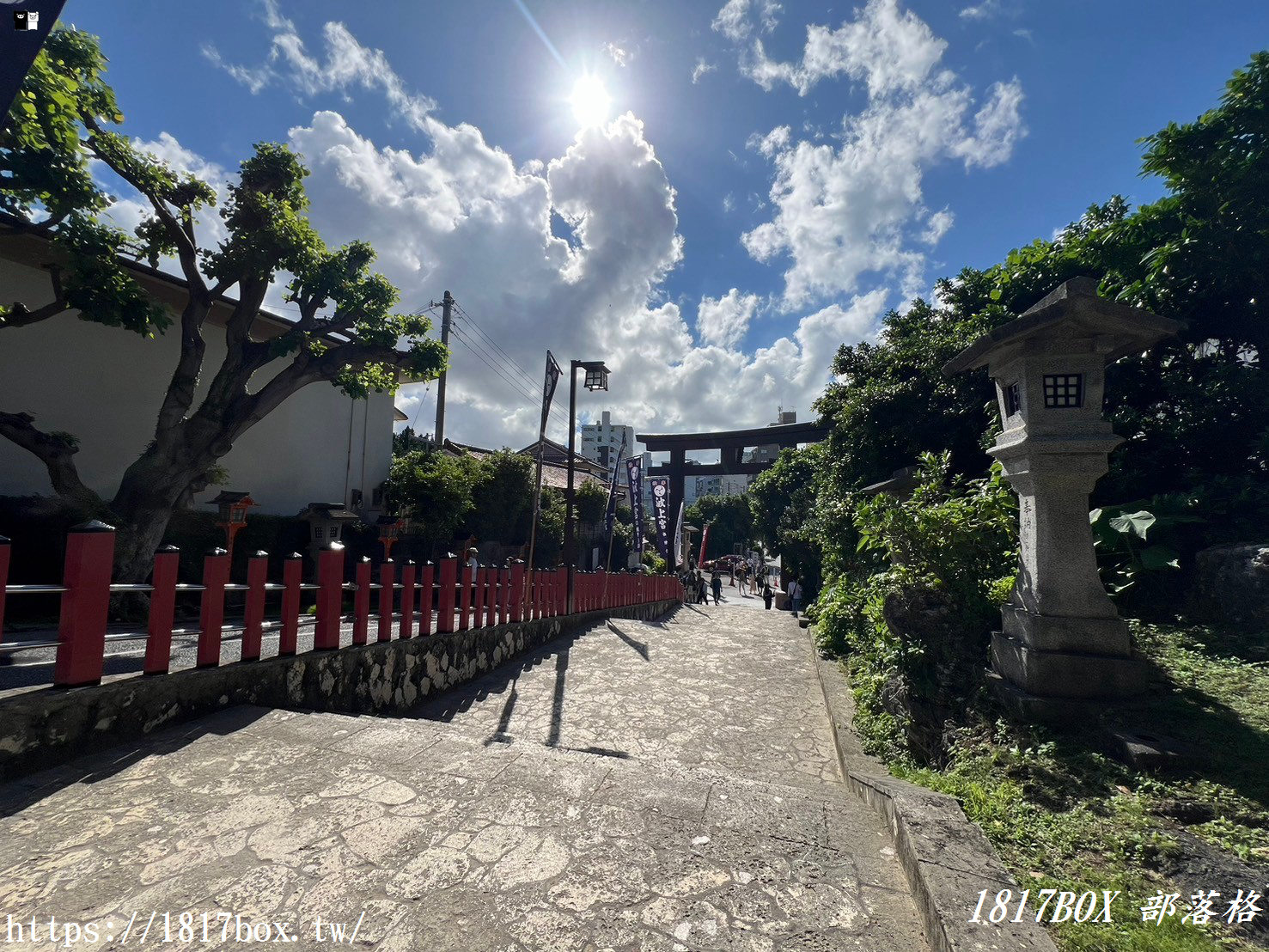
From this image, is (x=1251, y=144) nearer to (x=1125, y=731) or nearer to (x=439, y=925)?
(x=1125, y=731)

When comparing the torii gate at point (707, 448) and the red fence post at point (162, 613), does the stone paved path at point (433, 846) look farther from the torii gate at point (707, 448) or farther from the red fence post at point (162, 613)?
the torii gate at point (707, 448)

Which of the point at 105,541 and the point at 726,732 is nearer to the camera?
the point at 105,541

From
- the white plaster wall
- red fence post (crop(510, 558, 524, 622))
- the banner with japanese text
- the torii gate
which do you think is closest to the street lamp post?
red fence post (crop(510, 558, 524, 622))

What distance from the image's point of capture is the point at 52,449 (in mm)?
9039

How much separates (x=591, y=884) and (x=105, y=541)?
343 cm

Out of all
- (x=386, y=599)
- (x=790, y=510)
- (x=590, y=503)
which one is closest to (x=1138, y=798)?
(x=386, y=599)

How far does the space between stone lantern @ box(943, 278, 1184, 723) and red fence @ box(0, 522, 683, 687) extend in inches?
200

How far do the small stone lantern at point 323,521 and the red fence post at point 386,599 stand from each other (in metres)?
10.1

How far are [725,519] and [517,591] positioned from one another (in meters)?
42.0

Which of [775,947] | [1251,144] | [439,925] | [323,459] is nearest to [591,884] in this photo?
[439,925]

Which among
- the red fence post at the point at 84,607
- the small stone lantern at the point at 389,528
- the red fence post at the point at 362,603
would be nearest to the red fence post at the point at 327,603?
the red fence post at the point at 362,603

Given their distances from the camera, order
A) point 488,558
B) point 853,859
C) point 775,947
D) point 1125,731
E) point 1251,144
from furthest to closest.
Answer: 1. point 488,558
2. point 1251,144
3. point 1125,731
4. point 853,859
5. point 775,947

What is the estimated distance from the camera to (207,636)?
12.6 feet

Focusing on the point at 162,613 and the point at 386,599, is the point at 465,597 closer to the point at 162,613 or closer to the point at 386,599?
the point at 386,599
